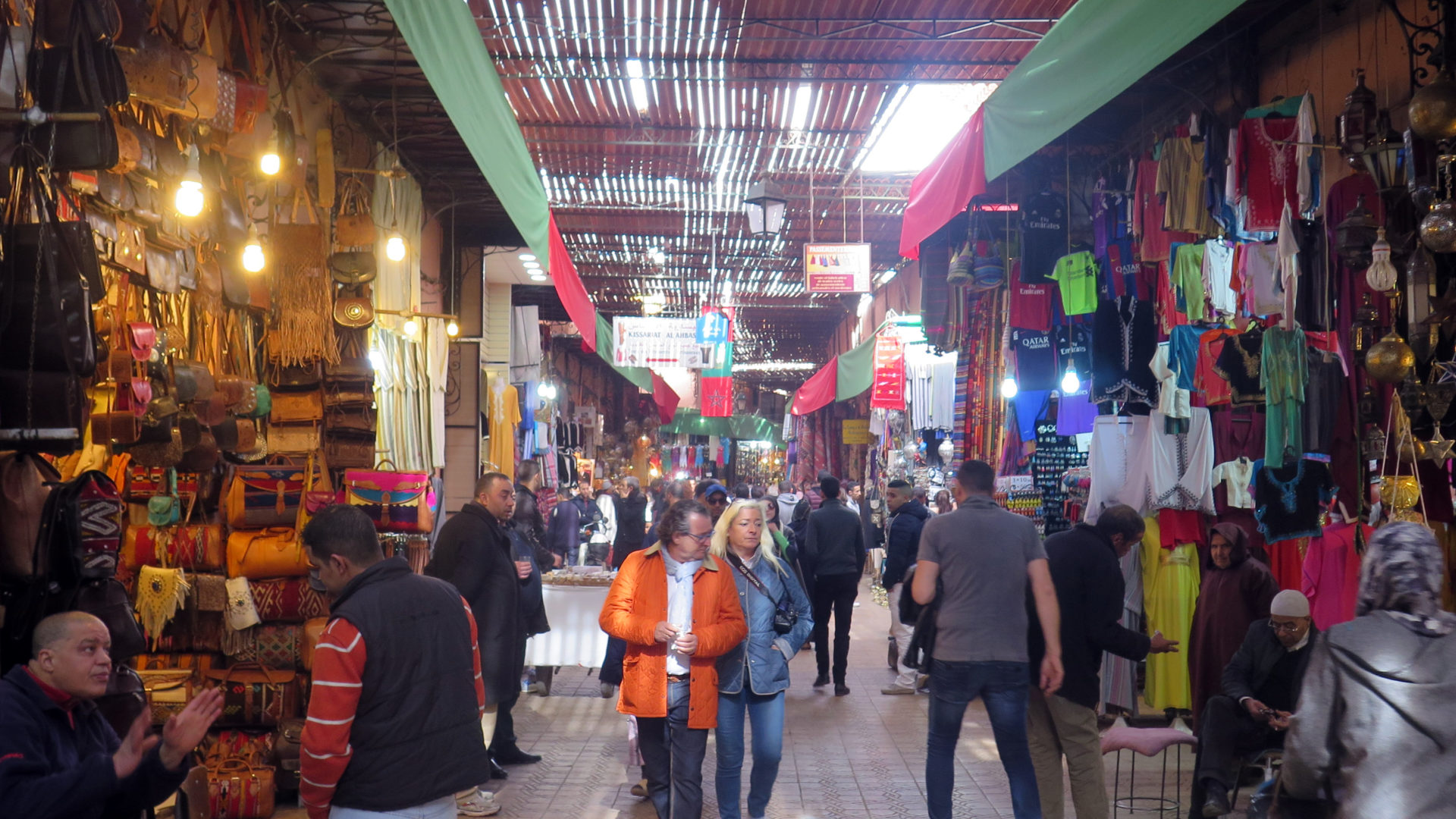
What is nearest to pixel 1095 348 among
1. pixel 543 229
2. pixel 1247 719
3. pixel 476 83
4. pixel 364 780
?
pixel 1247 719

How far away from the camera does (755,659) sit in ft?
17.4

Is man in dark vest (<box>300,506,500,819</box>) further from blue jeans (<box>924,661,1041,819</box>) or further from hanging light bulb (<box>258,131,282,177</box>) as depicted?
hanging light bulb (<box>258,131,282,177</box>)

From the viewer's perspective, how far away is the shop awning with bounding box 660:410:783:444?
26609mm

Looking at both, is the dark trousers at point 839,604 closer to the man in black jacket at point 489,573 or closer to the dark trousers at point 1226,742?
the man in black jacket at point 489,573

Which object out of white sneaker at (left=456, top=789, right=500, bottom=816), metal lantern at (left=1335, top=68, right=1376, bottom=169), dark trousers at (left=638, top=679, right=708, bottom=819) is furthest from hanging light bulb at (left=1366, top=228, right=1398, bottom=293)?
white sneaker at (left=456, top=789, right=500, bottom=816)

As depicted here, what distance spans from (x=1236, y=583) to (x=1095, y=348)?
188 cm

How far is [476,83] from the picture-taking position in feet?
15.3

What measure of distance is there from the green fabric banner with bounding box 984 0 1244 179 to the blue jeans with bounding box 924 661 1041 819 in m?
2.22

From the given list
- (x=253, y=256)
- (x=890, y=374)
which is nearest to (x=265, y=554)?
(x=253, y=256)

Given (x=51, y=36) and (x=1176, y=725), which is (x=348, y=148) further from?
(x=1176, y=725)

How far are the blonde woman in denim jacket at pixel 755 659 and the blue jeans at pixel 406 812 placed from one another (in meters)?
1.98

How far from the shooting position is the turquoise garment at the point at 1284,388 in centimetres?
583

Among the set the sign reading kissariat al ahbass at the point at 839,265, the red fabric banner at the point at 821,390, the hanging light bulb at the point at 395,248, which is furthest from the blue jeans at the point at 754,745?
the red fabric banner at the point at 821,390

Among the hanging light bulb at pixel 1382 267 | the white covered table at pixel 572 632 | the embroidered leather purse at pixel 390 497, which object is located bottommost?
the white covered table at pixel 572 632
